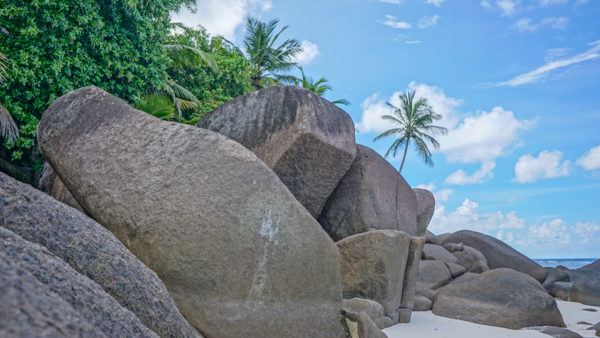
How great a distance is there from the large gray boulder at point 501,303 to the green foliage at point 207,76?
1281 cm

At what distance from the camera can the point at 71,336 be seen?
1291 millimetres

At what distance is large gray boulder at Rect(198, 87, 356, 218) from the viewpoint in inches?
317

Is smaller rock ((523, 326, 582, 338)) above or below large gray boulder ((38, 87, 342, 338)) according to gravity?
below

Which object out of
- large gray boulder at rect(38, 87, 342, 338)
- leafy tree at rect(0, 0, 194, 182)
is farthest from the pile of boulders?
leafy tree at rect(0, 0, 194, 182)

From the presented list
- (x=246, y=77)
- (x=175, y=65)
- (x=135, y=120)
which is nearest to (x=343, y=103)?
(x=246, y=77)

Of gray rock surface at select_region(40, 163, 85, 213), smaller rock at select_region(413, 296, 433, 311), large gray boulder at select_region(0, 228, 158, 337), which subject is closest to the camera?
large gray boulder at select_region(0, 228, 158, 337)

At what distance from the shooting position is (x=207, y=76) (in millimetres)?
22172

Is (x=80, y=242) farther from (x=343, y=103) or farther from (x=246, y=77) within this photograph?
(x=343, y=103)

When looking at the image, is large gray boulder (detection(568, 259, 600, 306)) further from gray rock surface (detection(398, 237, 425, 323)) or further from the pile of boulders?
the pile of boulders

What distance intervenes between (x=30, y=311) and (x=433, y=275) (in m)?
13.3

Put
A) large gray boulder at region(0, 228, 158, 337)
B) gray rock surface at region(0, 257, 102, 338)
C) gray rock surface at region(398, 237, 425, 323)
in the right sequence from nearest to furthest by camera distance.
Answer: gray rock surface at region(0, 257, 102, 338) < large gray boulder at region(0, 228, 158, 337) < gray rock surface at region(398, 237, 425, 323)

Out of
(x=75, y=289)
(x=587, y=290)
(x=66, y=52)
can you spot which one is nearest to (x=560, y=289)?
(x=587, y=290)

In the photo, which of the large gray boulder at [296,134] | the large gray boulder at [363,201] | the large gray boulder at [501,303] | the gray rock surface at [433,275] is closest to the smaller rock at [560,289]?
the gray rock surface at [433,275]

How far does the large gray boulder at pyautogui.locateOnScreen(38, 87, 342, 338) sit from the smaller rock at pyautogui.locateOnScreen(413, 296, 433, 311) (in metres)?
5.92
